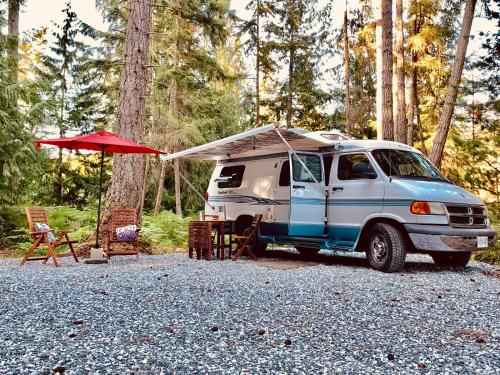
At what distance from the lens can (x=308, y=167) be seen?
8.62 meters

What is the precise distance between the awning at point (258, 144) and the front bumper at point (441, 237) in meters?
2.28

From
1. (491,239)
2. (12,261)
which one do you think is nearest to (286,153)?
(491,239)

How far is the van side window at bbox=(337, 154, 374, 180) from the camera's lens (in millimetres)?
7766

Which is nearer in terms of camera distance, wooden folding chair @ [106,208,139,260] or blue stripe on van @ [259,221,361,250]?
blue stripe on van @ [259,221,361,250]

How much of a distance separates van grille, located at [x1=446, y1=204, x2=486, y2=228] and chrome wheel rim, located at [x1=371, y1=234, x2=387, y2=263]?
1059 mm

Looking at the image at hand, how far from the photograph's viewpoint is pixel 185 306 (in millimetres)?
4656

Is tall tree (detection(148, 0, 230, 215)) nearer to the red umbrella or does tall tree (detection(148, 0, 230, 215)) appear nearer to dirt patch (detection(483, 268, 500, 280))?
the red umbrella

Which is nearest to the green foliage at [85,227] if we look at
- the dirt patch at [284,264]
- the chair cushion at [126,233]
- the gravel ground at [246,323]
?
the chair cushion at [126,233]

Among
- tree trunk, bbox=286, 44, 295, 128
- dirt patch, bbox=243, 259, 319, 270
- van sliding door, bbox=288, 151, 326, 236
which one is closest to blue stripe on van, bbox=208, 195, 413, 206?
van sliding door, bbox=288, 151, 326, 236

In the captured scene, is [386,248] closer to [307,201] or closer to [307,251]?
[307,201]

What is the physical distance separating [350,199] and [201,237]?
3.00 meters

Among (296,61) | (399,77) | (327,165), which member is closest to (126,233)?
(327,165)

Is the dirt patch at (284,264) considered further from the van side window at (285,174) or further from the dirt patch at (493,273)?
the dirt patch at (493,273)

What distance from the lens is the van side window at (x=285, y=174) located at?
897cm
